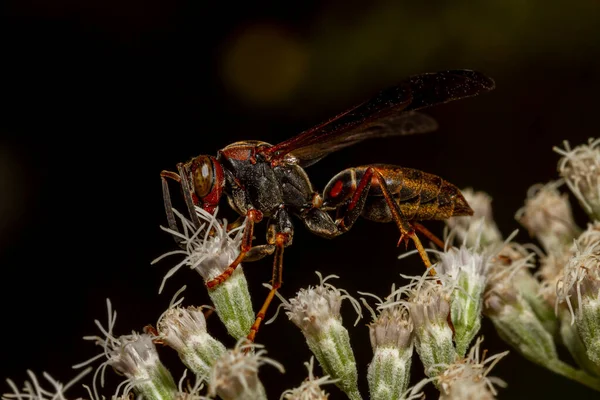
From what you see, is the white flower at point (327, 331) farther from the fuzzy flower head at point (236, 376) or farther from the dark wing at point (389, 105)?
the dark wing at point (389, 105)

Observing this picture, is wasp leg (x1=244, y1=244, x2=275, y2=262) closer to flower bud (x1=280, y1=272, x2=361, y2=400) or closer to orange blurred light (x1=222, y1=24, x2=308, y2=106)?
flower bud (x1=280, y1=272, x2=361, y2=400)

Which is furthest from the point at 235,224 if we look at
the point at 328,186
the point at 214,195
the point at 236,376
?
the point at 236,376

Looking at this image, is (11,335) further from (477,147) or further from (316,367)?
(477,147)

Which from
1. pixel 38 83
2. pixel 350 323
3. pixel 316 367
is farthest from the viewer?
pixel 38 83

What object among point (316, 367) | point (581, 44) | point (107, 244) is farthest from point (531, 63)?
point (107, 244)

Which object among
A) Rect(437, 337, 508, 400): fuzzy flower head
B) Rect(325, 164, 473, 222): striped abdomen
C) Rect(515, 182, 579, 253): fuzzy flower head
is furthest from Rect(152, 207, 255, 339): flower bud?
Rect(515, 182, 579, 253): fuzzy flower head

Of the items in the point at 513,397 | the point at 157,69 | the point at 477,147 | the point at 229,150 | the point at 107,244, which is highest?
the point at 157,69

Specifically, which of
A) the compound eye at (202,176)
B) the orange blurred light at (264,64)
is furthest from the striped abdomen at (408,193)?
the orange blurred light at (264,64)
